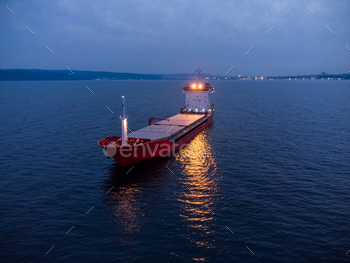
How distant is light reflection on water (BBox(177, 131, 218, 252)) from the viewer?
19.5m

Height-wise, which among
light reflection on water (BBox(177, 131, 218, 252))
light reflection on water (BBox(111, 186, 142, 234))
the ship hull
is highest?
the ship hull

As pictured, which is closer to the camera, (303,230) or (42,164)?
(303,230)

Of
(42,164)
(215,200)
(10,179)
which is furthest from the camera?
(42,164)

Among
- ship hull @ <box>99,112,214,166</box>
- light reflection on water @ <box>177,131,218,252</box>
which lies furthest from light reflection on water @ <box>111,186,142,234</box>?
ship hull @ <box>99,112,214,166</box>

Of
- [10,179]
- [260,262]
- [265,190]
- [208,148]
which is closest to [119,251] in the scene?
[260,262]

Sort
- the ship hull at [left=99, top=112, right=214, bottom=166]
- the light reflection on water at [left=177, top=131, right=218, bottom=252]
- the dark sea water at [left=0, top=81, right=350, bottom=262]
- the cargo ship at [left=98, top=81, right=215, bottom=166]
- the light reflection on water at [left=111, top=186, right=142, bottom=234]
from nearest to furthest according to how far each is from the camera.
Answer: the dark sea water at [left=0, top=81, right=350, bottom=262] < the light reflection on water at [left=177, top=131, right=218, bottom=252] < the light reflection on water at [left=111, top=186, right=142, bottom=234] < the ship hull at [left=99, top=112, right=214, bottom=166] < the cargo ship at [left=98, top=81, right=215, bottom=166]

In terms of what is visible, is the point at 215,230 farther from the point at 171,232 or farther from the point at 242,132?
the point at 242,132

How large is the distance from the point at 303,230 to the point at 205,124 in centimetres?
4272

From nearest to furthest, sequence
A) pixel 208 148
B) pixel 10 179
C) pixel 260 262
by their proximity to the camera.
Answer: pixel 260 262 → pixel 10 179 → pixel 208 148

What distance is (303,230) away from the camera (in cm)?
1938

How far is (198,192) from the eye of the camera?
26.2 m

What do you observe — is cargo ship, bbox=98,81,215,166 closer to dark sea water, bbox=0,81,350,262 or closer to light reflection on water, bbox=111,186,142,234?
dark sea water, bbox=0,81,350,262

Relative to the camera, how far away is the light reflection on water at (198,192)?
1947 centimetres

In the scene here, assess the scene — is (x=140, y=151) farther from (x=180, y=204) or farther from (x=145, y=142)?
(x=180, y=204)
